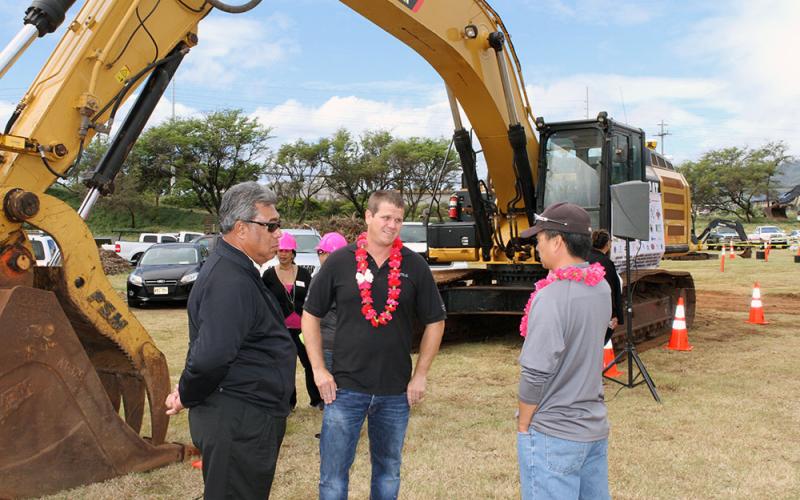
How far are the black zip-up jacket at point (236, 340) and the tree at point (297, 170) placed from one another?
43347 mm

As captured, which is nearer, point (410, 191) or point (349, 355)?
point (349, 355)

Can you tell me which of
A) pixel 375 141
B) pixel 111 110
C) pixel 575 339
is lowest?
pixel 575 339

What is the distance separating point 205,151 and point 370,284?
140ft

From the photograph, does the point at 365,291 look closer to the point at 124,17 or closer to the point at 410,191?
the point at 124,17

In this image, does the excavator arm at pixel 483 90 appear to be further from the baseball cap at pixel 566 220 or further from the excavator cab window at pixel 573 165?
the baseball cap at pixel 566 220

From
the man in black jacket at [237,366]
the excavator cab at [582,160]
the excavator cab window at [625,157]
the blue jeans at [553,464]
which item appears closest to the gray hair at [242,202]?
the man in black jacket at [237,366]

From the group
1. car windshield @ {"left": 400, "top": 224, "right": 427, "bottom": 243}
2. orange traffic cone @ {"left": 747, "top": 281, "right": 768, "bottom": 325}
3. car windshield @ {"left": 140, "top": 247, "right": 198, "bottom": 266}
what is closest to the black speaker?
orange traffic cone @ {"left": 747, "top": 281, "right": 768, "bottom": 325}

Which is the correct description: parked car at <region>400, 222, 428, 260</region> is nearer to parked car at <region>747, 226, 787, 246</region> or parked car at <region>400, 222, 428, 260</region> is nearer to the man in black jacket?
the man in black jacket

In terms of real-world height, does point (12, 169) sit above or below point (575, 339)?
above

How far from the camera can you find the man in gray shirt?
2.70 metres

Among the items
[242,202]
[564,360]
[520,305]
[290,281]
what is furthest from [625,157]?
[242,202]

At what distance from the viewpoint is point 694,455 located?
17.4 ft

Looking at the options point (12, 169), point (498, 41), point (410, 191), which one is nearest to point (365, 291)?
point (12, 169)

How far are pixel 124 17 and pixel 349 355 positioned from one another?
2729 millimetres
